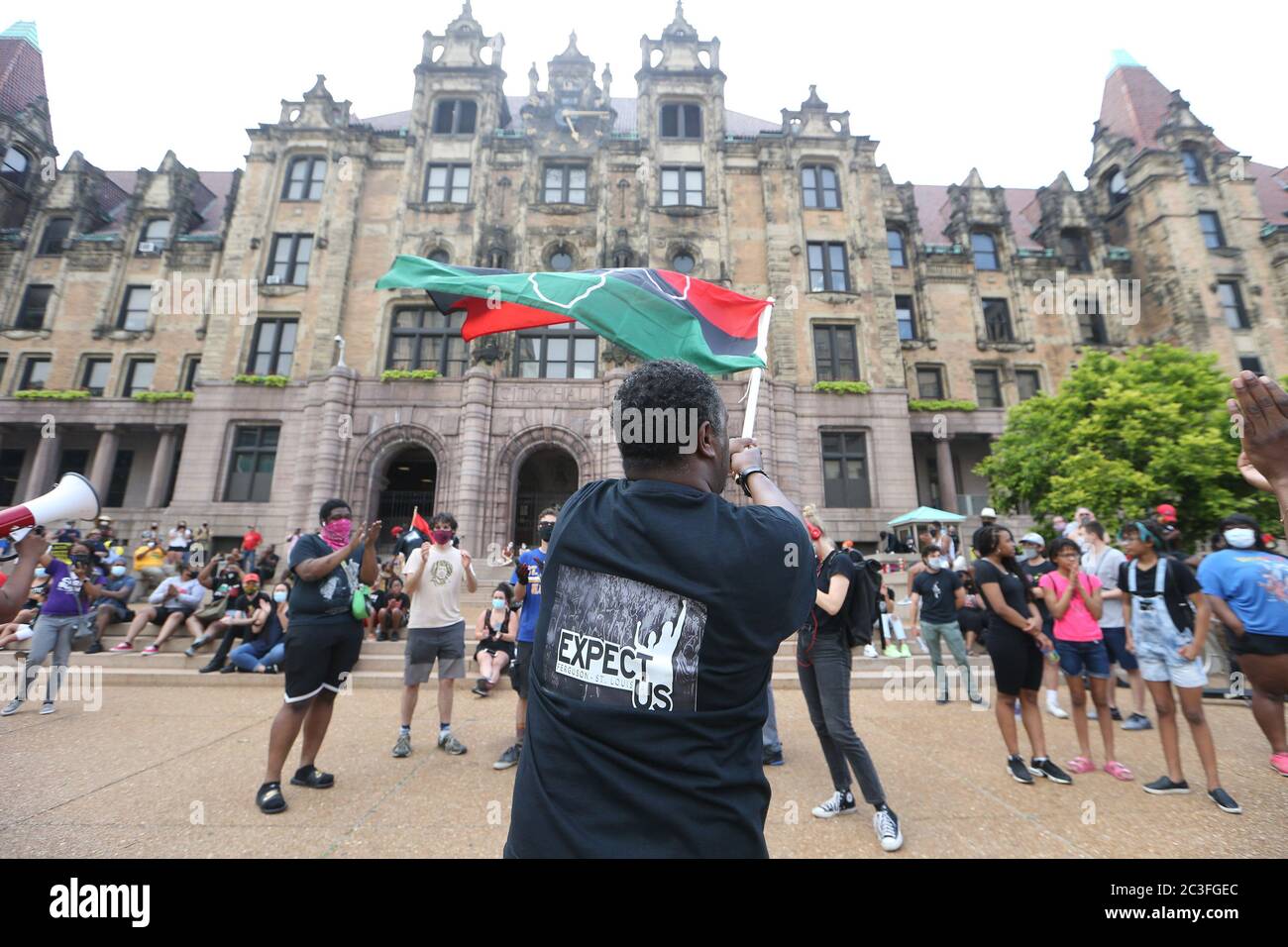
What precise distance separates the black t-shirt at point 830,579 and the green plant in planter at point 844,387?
19.1 metres

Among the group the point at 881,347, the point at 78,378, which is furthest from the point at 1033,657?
the point at 78,378

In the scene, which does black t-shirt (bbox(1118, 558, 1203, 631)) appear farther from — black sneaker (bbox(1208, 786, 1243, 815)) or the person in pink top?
black sneaker (bbox(1208, 786, 1243, 815))

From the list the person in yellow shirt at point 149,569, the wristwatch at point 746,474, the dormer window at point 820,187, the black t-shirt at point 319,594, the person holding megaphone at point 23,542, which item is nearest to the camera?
the wristwatch at point 746,474

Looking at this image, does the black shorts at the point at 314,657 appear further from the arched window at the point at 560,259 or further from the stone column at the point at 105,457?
the stone column at the point at 105,457

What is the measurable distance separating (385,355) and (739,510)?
2400 cm

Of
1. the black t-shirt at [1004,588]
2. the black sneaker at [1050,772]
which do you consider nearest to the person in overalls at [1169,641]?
the black sneaker at [1050,772]

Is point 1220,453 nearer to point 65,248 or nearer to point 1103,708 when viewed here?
point 1103,708

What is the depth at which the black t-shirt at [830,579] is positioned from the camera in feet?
15.5

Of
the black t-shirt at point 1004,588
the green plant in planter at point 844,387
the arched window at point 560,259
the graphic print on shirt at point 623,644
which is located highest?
the arched window at point 560,259

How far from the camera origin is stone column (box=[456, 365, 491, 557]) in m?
19.7

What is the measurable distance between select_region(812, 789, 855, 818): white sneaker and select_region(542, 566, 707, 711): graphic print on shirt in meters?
3.91

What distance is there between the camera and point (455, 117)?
82.2ft

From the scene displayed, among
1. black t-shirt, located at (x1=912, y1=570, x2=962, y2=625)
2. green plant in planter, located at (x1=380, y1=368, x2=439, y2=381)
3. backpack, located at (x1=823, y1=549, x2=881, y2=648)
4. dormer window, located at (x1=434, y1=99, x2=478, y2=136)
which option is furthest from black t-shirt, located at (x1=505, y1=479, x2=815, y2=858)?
dormer window, located at (x1=434, y1=99, x2=478, y2=136)

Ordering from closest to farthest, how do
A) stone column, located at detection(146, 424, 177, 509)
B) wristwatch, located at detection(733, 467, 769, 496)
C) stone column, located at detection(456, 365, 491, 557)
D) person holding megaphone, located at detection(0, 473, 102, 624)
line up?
wristwatch, located at detection(733, 467, 769, 496)
person holding megaphone, located at detection(0, 473, 102, 624)
stone column, located at detection(456, 365, 491, 557)
stone column, located at detection(146, 424, 177, 509)
